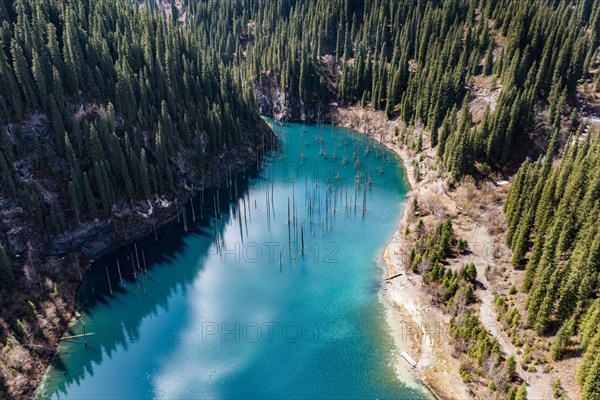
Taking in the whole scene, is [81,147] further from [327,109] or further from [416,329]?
[327,109]

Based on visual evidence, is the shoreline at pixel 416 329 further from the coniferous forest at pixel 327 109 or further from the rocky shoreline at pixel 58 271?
the rocky shoreline at pixel 58 271

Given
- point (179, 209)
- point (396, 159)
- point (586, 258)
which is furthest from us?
point (396, 159)

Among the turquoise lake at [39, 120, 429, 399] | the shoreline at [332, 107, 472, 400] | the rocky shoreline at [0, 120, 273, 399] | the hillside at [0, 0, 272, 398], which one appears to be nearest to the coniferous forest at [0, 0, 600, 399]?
the hillside at [0, 0, 272, 398]

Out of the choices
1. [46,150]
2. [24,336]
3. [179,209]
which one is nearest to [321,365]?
[24,336]

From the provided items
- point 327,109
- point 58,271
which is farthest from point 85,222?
point 327,109

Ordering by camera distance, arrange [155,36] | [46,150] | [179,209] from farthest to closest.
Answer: [155,36] → [179,209] → [46,150]

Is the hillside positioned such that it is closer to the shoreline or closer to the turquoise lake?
the turquoise lake

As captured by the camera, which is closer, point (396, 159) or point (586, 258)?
point (586, 258)

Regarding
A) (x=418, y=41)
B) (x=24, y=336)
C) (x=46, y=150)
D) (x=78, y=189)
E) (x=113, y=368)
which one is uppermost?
(x=418, y=41)

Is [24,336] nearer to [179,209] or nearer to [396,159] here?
[179,209]
